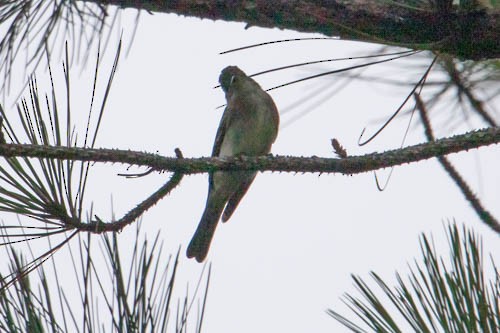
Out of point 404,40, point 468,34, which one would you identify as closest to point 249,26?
point 404,40

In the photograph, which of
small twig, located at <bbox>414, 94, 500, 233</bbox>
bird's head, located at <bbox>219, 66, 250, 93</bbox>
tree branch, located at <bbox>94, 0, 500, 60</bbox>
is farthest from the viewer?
bird's head, located at <bbox>219, 66, 250, 93</bbox>

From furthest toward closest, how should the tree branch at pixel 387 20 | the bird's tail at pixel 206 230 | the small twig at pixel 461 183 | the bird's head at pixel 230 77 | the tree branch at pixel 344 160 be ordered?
the bird's head at pixel 230 77 < the bird's tail at pixel 206 230 < the small twig at pixel 461 183 < the tree branch at pixel 387 20 < the tree branch at pixel 344 160

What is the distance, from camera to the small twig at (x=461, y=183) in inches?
95.3

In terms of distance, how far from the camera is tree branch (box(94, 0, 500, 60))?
2.30m

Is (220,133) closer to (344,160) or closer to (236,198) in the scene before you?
(236,198)

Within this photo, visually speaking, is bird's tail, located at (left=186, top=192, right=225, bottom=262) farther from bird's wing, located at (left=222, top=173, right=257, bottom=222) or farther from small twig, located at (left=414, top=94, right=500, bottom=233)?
small twig, located at (left=414, top=94, right=500, bottom=233)

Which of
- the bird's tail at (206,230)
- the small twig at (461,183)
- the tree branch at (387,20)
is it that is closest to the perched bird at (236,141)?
the bird's tail at (206,230)

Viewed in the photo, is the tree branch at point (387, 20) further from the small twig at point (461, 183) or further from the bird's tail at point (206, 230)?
the bird's tail at point (206, 230)

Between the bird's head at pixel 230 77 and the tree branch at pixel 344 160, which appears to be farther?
the bird's head at pixel 230 77

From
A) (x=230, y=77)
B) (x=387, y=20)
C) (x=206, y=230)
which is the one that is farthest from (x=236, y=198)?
(x=387, y=20)

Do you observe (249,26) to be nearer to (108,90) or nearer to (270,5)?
(270,5)

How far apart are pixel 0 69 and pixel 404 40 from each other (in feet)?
3.20

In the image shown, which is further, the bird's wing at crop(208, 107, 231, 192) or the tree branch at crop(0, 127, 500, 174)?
the bird's wing at crop(208, 107, 231, 192)

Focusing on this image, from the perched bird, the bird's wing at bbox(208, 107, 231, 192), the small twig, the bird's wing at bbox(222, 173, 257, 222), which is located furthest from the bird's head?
the small twig
